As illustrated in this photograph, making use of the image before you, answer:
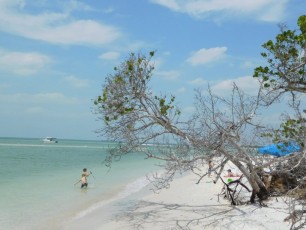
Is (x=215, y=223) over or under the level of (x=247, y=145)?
under

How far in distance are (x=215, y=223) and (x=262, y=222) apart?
1058 mm

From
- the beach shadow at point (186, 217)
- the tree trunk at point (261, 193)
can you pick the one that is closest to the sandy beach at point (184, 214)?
the beach shadow at point (186, 217)

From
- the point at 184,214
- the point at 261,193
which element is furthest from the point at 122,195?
the point at 261,193

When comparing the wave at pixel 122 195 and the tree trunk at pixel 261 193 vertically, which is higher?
the tree trunk at pixel 261 193

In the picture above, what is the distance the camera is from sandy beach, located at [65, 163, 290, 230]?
359 inches

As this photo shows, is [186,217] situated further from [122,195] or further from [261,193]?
[122,195]

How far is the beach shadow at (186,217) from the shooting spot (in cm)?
917

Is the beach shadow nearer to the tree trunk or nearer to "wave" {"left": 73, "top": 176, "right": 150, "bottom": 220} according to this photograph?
the tree trunk

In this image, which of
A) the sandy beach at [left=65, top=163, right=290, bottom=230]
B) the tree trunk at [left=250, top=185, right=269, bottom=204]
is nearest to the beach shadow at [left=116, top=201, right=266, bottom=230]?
the sandy beach at [left=65, top=163, right=290, bottom=230]

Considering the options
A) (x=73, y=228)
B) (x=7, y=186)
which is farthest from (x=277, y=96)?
(x=7, y=186)

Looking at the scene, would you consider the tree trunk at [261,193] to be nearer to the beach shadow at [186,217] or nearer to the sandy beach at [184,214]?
the sandy beach at [184,214]

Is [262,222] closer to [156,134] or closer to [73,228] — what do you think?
[156,134]

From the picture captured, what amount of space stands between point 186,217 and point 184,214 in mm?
439

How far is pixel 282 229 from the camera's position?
8.23 metres
